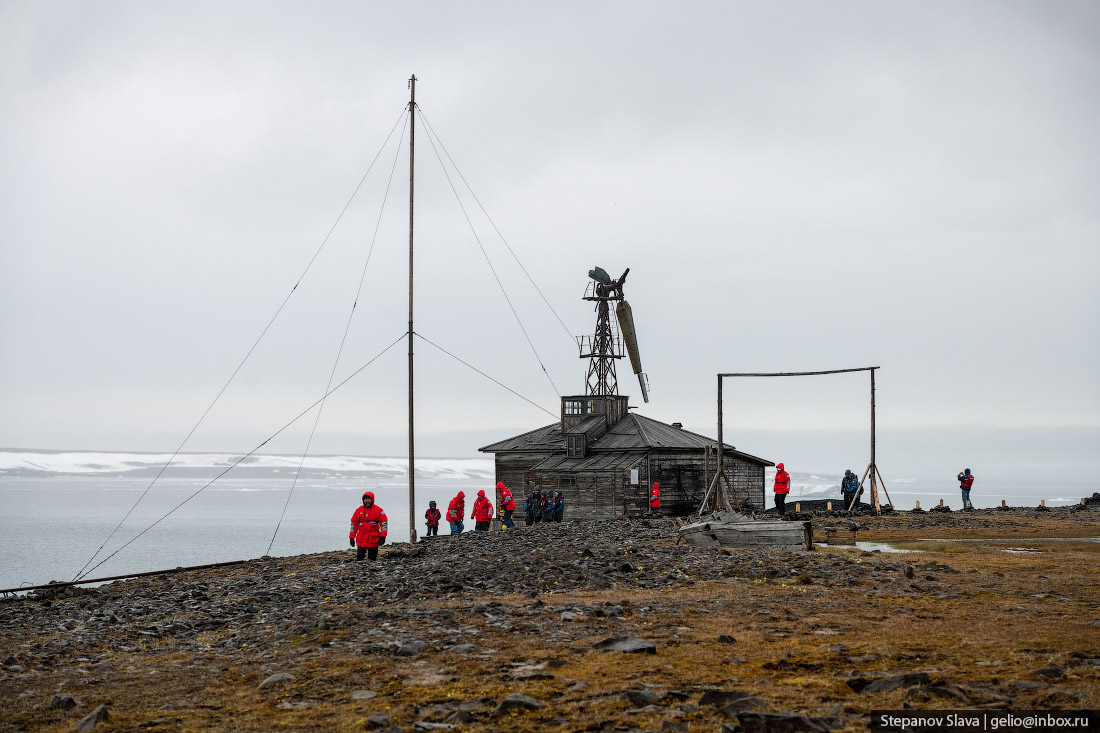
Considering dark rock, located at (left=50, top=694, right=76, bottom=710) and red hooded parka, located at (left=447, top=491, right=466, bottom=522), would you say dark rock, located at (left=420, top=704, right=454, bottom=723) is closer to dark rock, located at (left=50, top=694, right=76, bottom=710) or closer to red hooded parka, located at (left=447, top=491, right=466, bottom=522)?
dark rock, located at (left=50, top=694, right=76, bottom=710)

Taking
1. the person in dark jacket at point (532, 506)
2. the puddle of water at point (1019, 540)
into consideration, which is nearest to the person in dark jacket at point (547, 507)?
the person in dark jacket at point (532, 506)

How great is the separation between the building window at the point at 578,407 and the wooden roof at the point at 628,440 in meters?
1.55

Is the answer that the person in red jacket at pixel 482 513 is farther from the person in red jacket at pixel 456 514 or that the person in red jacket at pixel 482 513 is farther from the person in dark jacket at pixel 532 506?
the person in dark jacket at pixel 532 506

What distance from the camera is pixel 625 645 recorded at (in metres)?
12.4

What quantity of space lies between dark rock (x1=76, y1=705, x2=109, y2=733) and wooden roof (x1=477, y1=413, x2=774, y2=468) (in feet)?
140

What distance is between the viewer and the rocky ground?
9.52m

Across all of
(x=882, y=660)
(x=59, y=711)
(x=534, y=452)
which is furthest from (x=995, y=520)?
(x=59, y=711)

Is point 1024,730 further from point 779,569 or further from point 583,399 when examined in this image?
point 583,399

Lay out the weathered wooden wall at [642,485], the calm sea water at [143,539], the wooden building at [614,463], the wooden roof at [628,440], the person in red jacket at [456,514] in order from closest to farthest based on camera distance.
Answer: the person in red jacket at [456,514], the weathered wooden wall at [642,485], the wooden building at [614,463], the wooden roof at [628,440], the calm sea water at [143,539]

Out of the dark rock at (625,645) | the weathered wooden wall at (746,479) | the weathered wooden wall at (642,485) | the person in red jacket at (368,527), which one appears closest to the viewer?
the dark rock at (625,645)

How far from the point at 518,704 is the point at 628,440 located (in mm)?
45385

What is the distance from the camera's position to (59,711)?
10820 mm

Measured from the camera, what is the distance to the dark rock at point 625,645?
39.9 ft

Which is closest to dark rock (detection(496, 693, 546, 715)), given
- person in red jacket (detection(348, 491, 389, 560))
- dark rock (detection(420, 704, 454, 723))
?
dark rock (detection(420, 704, 454, 723))
